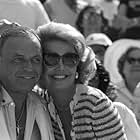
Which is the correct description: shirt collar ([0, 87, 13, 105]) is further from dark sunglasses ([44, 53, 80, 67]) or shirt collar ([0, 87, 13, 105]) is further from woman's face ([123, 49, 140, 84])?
woman's face ([123, 49, 140, 84])

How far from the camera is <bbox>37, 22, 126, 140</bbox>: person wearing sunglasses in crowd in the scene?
3.68 meters

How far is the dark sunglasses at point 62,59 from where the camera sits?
3.71 metres

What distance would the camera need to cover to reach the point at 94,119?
12.0 feet

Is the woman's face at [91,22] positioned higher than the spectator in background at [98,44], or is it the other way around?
the woman's face at [91,22]

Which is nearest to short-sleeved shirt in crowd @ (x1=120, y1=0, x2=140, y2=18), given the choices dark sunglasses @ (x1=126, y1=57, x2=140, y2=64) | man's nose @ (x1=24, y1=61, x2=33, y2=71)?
dark sunglasses @ (x1=126, y1=57, x2=140, y2=64)

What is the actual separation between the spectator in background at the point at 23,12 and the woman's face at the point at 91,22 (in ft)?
9.77

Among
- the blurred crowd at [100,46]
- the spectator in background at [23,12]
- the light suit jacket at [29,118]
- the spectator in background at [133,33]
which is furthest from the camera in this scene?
the spectator in background at [133,33]

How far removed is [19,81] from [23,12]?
1553 mm

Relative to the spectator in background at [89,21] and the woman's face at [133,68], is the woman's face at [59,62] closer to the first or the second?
the woman's face at [133,68]

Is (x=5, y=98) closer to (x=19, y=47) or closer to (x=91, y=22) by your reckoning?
(x=19, y=47)

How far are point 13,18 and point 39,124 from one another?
151 cm

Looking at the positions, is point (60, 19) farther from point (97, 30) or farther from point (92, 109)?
point (92, 109)

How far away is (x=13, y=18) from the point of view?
4848 millimetres

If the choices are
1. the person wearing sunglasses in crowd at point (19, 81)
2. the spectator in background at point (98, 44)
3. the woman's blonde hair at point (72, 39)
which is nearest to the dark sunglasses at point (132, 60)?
the spectator in background at point (98, 44)
